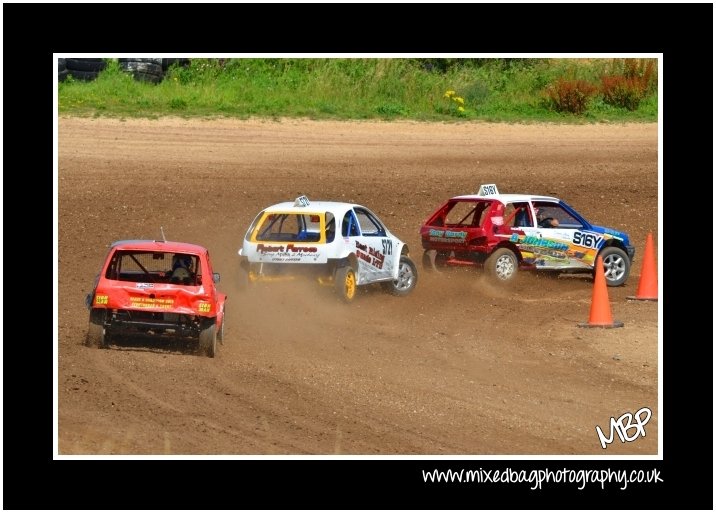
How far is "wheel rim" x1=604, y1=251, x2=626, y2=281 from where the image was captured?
21.5 metres

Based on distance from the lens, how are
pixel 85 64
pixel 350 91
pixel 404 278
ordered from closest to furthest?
pixel 404 278 < pixel 85 64 < pixel 350 91

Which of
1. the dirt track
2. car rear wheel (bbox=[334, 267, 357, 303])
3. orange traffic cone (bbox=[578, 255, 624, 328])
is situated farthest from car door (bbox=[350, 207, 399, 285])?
orange traffic cone (bbox=[578, 255, 624, 328])

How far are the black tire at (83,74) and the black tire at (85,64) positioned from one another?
0.22 ft

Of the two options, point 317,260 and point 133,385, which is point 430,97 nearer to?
point 317,260

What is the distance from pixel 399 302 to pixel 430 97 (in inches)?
532

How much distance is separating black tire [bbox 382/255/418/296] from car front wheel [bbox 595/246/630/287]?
3200 millimetres

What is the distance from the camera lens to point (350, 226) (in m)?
19.4

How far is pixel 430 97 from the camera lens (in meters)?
32.4

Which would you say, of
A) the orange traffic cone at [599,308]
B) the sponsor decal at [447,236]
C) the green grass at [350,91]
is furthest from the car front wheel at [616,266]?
the green grass at [350,91]

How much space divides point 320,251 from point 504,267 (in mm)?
3397

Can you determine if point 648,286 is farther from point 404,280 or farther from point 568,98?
point 568,98

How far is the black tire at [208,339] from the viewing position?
1537 cm

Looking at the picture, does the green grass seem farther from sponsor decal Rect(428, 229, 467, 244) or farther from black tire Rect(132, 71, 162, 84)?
sponsor decal Rect(428, 229, 467, 244)
